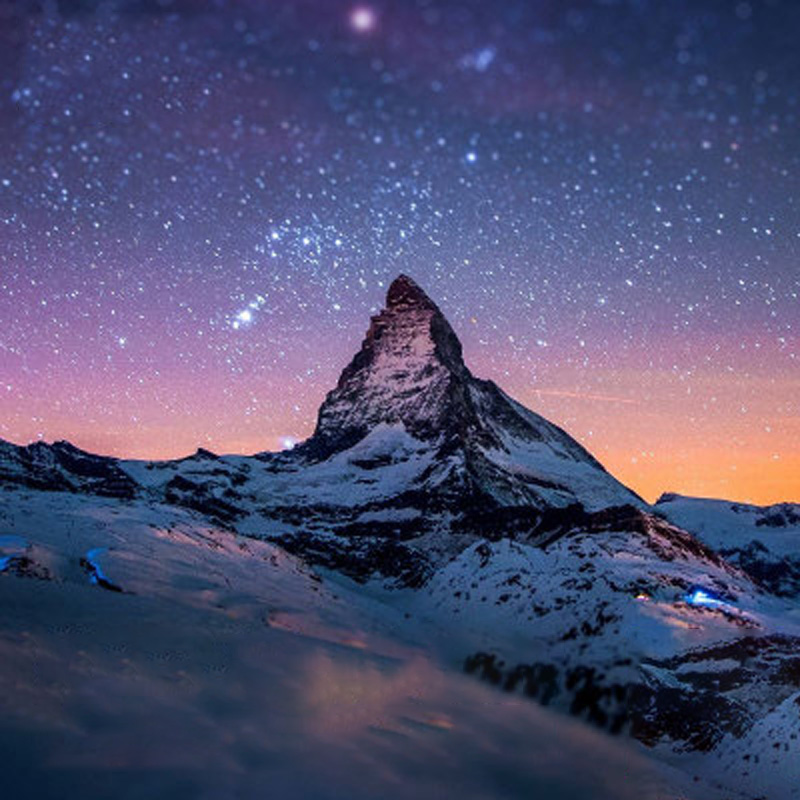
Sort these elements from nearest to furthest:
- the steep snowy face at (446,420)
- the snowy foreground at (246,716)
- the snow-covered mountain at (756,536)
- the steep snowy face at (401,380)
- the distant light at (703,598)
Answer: the snowy foreground at (246,716) → the distant light at (703,598) → the steep snowy face at (446,420) → the snow-covered mountain at (756,536) → the steep snowy face at (401,380)

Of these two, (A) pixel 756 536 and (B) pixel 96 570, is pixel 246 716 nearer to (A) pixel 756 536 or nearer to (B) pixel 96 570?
(B) pixel 96 570

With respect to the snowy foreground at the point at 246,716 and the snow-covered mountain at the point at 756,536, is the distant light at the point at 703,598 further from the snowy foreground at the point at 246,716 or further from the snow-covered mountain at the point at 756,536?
the snow-covered mountain at the point at 756,536

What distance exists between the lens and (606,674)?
31.4ft

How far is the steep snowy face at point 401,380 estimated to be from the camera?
14600 centimetres

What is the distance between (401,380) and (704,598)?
407 ft

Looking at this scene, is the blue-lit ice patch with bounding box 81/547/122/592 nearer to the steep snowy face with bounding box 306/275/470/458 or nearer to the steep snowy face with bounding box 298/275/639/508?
the steep snowy face with bounding box 298/275/639/508

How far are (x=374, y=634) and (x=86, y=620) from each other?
7.10m

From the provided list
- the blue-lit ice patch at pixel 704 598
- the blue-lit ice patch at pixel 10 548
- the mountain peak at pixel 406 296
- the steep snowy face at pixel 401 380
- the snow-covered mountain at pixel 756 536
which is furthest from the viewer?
the mountain peak at pixel 406 296

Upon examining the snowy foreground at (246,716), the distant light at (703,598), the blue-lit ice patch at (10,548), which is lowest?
the distant light at (703,598)

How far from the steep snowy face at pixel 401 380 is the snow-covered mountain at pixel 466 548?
654mm

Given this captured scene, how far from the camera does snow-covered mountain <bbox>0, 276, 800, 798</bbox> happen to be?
43.2ft

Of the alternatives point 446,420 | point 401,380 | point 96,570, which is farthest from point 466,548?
point 401,380

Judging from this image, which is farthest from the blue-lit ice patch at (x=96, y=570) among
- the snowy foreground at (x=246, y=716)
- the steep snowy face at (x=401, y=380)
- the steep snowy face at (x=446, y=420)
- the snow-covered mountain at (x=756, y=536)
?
the snow-covered mountain at (x=756, y=536)

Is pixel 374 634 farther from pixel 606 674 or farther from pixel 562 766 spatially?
pixel 562 766
